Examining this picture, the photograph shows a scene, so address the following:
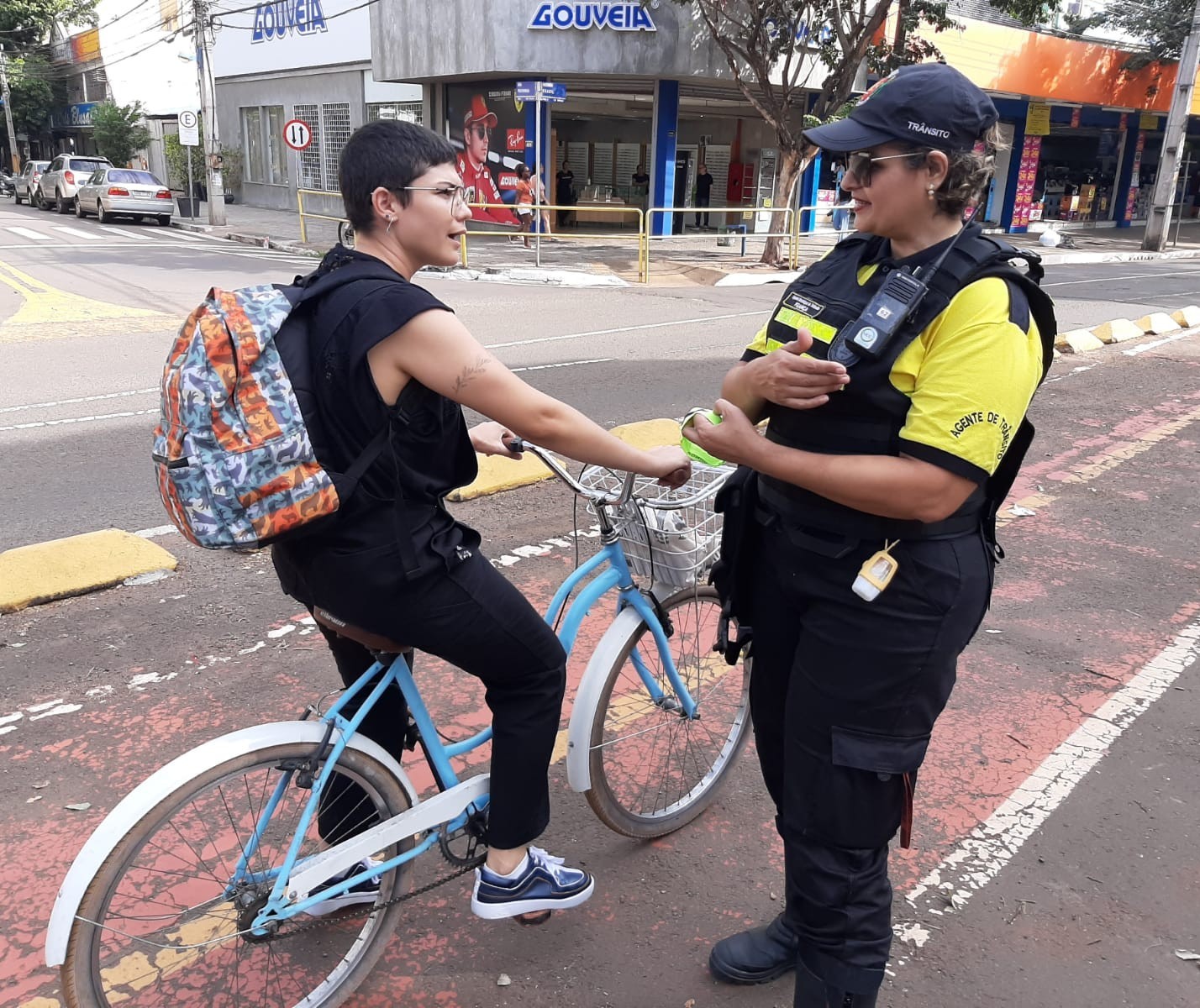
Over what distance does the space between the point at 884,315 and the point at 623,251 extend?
69.5ft

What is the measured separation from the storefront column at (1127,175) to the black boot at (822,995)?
3661 cm

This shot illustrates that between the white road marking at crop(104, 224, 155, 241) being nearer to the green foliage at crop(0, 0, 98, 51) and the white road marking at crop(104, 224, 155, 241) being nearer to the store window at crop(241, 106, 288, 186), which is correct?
the store window at crop(241, 106, 288, 186)

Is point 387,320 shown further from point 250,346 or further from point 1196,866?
point 1196,866

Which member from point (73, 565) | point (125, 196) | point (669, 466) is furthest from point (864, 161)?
point (125, 196)

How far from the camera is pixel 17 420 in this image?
285 inches

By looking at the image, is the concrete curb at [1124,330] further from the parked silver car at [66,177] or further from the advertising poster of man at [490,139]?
the parked silver car at [66,177]

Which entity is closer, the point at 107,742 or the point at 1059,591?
the point at 107,742

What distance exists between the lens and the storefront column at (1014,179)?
92.8 feet

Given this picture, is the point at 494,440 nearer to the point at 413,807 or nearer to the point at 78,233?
the point at 413,807

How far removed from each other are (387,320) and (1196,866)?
2797 millimetres

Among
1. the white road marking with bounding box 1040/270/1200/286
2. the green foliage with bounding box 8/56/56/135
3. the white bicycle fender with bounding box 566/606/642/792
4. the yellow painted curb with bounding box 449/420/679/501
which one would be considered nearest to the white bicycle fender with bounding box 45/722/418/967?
the white bicycle fender with bounding box 566/606/642/792

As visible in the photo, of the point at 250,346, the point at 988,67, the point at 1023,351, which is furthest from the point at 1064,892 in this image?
the point at 988,67

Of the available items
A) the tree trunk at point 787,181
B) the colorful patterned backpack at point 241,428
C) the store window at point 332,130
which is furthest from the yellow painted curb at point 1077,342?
the store window at point 332,130

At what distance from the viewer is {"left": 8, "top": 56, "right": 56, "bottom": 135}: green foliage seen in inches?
1722
